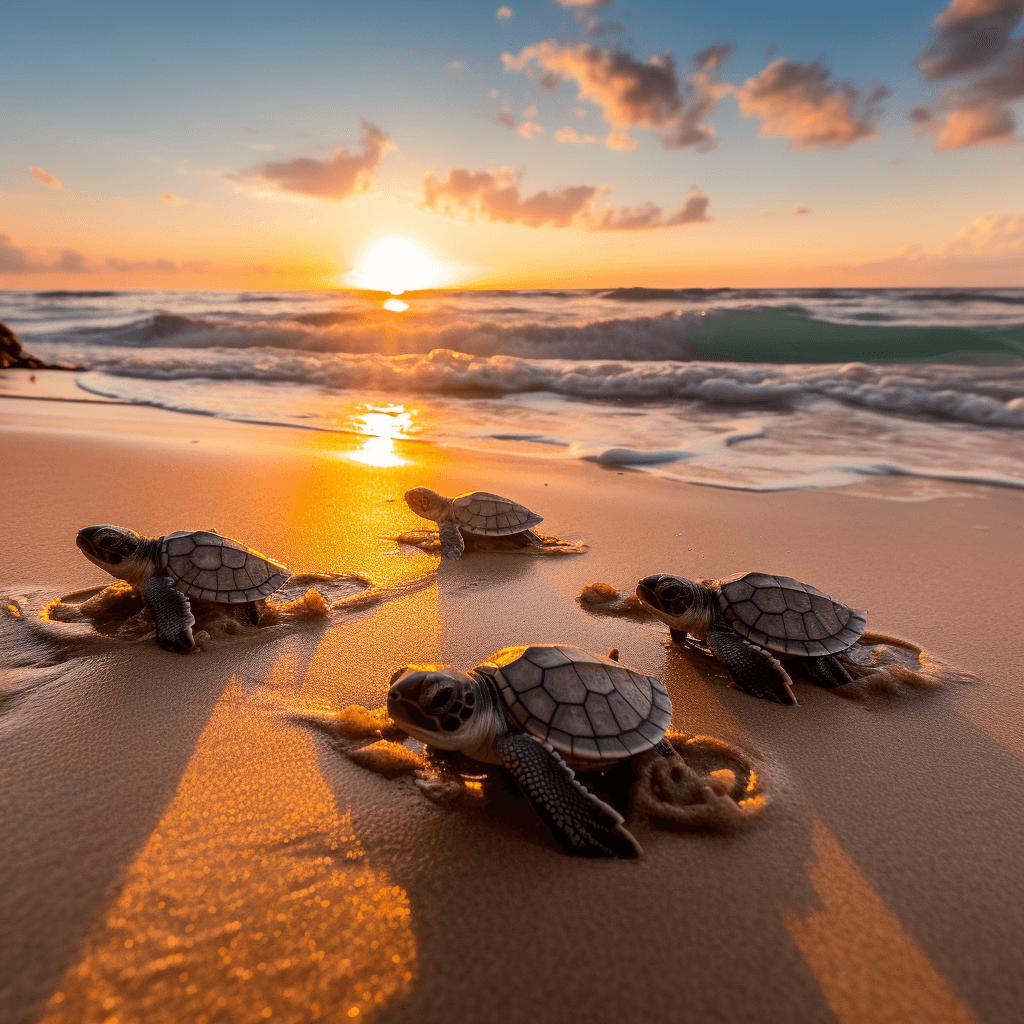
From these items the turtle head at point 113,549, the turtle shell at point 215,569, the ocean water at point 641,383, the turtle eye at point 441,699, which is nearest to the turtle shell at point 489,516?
the turtle shell at point 215,569

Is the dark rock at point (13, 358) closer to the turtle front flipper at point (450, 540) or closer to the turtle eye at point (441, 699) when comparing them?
the turtle front flipper at point (450, 540)

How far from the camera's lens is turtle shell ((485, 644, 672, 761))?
2.28 metres

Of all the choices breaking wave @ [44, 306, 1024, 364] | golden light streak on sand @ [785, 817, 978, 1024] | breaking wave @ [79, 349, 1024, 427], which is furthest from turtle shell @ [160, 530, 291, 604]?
breaking wave @ [44, 306, 1024, 364]

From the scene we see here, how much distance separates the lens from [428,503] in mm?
5605

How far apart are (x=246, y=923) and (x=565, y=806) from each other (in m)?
1.11

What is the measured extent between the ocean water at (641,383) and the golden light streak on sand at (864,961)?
19.0 ft

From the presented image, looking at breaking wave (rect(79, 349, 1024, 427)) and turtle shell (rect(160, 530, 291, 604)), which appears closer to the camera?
turtle shell (rect(160, 530, 291, 604))

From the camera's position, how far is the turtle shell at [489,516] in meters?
5.38

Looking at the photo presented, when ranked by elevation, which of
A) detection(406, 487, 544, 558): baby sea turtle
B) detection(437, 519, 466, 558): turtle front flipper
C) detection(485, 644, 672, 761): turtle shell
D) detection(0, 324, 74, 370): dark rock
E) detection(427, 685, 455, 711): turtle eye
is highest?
detection(427, 685, 455, 711): turtle eye

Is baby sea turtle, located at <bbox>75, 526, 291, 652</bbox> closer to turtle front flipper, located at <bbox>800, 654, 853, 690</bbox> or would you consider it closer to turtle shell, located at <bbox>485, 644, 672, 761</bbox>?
turtle shell, located at <bbox>485, 644, 672, 761</bbox>

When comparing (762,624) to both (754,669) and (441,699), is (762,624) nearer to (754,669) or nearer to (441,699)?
(754,669)

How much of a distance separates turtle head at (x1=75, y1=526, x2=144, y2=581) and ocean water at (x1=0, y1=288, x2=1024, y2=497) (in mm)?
6131

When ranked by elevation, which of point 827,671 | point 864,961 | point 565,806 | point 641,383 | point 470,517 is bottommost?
point 641,383

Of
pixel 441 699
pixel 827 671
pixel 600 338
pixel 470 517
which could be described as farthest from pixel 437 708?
pixel 600 338
